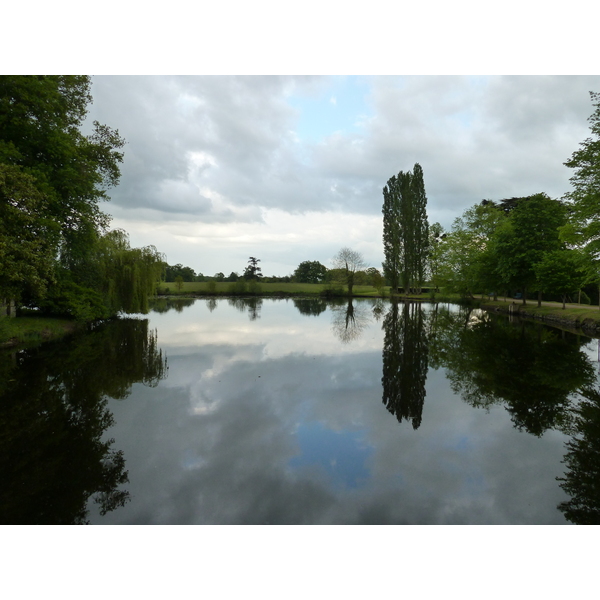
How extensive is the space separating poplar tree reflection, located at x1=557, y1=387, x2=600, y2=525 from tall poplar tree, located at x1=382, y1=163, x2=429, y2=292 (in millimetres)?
42292

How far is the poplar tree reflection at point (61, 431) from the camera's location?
4430 millimetres

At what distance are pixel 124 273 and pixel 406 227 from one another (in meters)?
34.3

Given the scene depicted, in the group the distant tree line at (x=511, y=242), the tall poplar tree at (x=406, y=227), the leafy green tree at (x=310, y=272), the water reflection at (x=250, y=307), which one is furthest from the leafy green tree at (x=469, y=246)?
the leafy green tree at (x=310, y=272)

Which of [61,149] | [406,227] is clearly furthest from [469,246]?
[61,149]

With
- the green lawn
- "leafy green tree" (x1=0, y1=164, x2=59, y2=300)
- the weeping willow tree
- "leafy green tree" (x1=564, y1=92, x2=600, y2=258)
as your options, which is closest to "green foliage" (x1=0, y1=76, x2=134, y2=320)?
"leafy green tree" (x1=0, y1=164, x2=59, y2=300)

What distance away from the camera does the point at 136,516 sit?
4168 mm

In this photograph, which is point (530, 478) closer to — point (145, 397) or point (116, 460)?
point (116, 460)

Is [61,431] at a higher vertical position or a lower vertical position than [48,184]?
lower

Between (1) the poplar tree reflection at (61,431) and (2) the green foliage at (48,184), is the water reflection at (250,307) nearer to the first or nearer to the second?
(2) the green foliage at (48,184)

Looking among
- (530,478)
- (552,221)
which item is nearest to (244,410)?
(530,478)

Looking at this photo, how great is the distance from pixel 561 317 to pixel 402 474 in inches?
946

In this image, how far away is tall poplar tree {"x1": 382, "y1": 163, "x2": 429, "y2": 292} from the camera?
158 ft

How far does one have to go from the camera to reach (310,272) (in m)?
97.4

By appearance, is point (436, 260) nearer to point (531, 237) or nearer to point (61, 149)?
point (531, 237)
